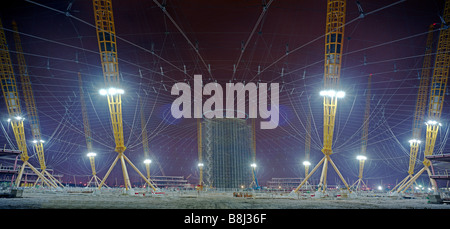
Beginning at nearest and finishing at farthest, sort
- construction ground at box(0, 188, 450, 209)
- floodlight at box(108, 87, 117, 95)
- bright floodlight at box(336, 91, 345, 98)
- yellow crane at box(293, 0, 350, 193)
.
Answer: construction ground at box(0, 188, 450, 209) → bright floodlight at box(336, 91, 345, 98) → yellow crane at box(293, 0, 350, 193) → floodlight at box(108, 87, 117, 95)

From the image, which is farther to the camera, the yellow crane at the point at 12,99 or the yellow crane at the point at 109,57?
the yellow crane at the point at 12,99

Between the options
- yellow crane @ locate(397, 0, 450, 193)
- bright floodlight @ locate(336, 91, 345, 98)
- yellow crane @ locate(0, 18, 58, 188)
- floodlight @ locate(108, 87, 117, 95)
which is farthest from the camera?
yellow crane @ locate(0, 18, 58, 188)

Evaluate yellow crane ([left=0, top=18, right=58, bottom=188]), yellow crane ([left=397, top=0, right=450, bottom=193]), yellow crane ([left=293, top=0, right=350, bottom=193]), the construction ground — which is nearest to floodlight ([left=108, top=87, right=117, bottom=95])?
the construction ground

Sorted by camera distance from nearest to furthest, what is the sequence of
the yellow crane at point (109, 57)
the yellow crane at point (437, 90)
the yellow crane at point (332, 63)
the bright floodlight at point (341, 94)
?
the bright floodlight at point (341, 94)
the yellow crane at point (332, 63)
the yellow crane at point (109, 57)
the yellow crane at point (437, 90)

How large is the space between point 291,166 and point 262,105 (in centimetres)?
4872

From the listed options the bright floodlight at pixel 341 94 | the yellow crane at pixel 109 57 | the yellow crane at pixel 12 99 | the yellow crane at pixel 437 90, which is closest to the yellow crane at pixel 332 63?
the bright floodlight at pixel 341 94

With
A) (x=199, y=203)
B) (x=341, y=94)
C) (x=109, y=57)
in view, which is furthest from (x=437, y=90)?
(x=109, y=57)

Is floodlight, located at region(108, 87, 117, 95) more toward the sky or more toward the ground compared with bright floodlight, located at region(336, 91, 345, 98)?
more toward the sky

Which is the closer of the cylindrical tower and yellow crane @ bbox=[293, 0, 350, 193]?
yellow crane @ bbox=[293, 0, 350, 193]

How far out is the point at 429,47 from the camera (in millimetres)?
48031

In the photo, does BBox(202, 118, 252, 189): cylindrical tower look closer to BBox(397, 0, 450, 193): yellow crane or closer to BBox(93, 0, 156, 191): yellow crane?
BBox(93, 0, 156, 191): yellow crane

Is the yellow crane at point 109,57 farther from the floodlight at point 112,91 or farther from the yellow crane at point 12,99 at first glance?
the yellow crane at point 12,99
